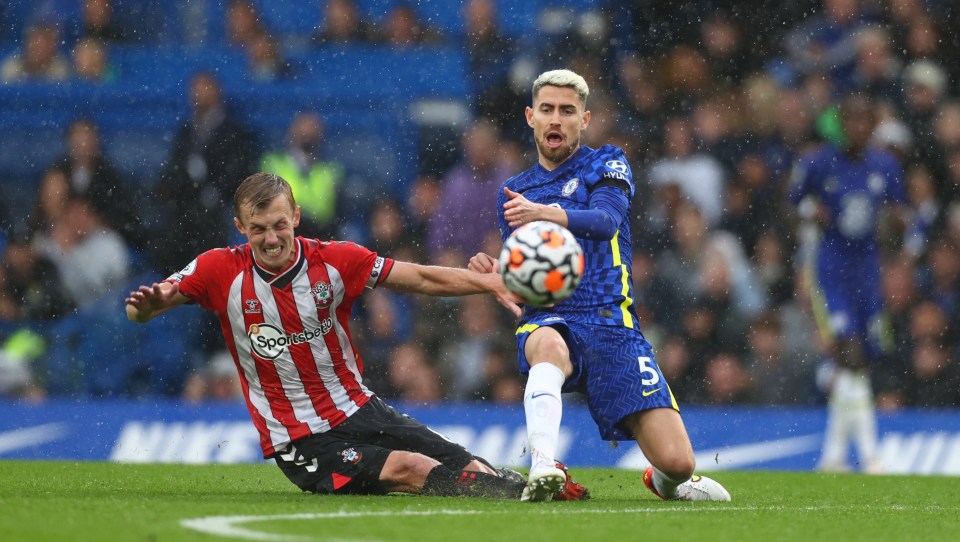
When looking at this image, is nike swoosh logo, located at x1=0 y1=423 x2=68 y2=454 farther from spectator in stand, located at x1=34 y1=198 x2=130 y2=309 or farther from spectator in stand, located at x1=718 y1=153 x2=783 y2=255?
spectator in stand, located at x1=718 y1=153 x2=783 y2=255

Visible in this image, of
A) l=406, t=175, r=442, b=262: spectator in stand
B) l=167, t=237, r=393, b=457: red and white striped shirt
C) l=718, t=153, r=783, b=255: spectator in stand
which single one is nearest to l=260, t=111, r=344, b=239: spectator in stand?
l=406, t=175, r=442, b=262: spectator in stand

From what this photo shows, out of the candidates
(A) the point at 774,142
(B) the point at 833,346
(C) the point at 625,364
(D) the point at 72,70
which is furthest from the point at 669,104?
(C) the point at 625,364

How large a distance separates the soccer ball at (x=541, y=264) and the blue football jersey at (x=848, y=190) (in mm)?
5068

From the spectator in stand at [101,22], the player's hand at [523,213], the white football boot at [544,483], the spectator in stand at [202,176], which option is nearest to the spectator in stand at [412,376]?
the spectator in stand at [202,176]

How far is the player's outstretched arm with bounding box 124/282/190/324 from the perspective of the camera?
564 centimetres

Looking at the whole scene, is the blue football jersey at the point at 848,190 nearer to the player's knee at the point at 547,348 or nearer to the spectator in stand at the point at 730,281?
the spectator in stand at the point at 730,281

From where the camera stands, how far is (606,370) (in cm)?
592

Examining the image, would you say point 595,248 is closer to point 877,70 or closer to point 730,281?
point 730,281

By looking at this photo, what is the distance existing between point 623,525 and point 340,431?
1701mm

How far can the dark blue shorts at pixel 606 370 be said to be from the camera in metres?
5.91

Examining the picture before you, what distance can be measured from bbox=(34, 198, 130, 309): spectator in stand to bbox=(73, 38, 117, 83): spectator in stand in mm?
1859

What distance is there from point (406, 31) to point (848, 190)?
4291 millimetres

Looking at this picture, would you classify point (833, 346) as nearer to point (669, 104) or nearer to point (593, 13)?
point (669, 104)

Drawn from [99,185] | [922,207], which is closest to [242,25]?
[99,185]
